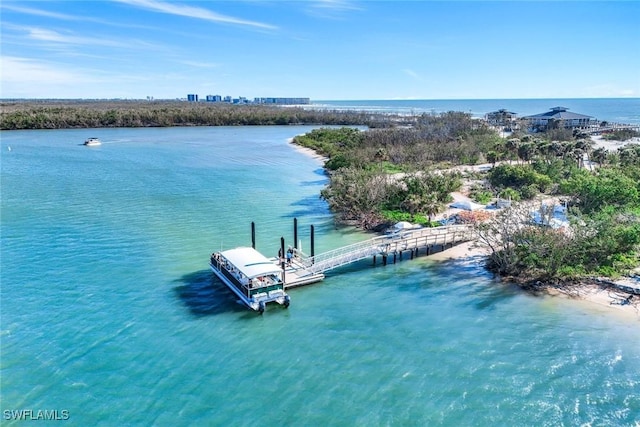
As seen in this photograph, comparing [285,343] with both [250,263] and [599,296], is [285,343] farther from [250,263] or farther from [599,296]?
[599,296]

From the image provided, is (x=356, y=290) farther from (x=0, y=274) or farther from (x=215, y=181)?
(x=215, y=181)

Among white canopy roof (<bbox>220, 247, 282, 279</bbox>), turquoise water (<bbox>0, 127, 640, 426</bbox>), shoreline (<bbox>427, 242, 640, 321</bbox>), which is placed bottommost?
turquoise water (<bbox>0, 127, 640, 426</bbox>)

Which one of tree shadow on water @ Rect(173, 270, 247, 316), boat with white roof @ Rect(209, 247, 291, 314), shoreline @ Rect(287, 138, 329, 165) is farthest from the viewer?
shoreline @ Rect(287, 138, 329, 165)

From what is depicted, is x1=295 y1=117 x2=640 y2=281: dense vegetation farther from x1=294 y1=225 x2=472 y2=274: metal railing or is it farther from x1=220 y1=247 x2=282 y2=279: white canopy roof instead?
x1=220 y1=247 x2=282 y2=279: white canopy roof

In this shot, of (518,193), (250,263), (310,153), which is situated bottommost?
(250,263)

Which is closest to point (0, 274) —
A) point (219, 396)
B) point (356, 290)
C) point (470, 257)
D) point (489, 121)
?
point (219, 396)

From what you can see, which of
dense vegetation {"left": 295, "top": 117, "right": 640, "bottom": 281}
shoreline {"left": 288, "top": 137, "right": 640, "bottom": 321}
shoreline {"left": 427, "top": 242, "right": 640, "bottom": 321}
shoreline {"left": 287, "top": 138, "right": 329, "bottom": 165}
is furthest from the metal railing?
shoreline {"left": 287, "top": 138, "right": 329, "bottom": 165}

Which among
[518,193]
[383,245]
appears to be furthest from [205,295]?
[518,193]

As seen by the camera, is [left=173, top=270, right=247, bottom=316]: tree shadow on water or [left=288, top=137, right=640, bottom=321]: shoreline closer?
[left=288, top=137, right=640, bottom=321]: shoreline
